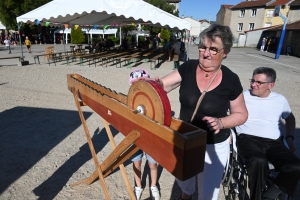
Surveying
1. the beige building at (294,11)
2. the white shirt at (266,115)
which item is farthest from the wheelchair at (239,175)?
the beige building at (294,11)

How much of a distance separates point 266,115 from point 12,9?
34868 millimetres

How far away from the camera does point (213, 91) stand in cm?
144

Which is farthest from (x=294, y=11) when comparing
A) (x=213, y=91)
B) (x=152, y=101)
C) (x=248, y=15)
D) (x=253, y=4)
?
(x=152, y=101)

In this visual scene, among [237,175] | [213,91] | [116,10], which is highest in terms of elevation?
[116,10]

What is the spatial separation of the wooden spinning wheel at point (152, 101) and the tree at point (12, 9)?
34.1 meters

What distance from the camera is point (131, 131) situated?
109 centimetres

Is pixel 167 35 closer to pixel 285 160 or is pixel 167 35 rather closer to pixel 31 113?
pixel 31 113

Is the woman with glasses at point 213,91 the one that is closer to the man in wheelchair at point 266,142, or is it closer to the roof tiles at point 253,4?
the man in wheelchair at point 266,142

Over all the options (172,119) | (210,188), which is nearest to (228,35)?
(172,119)

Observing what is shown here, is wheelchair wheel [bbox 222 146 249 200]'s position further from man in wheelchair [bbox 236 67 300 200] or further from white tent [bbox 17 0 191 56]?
white tent [bbox 17 0 191 56]

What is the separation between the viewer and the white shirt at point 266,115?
2334 mm

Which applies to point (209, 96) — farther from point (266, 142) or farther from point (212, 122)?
point (266, 142)

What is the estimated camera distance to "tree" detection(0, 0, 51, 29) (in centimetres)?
2720

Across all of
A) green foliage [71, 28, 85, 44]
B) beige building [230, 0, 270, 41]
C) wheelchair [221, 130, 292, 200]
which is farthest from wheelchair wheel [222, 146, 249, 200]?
beige building [230, 0, 270, 41]
